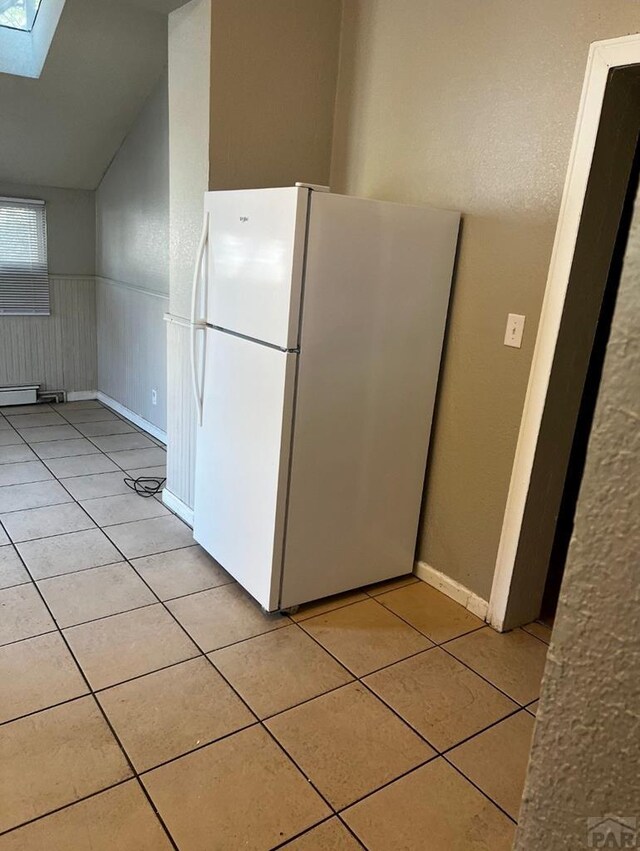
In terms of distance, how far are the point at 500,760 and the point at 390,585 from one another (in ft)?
3.22

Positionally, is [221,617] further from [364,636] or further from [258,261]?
[258,261]

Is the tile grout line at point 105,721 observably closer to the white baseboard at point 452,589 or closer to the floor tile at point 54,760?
the floor tile at point 54,760

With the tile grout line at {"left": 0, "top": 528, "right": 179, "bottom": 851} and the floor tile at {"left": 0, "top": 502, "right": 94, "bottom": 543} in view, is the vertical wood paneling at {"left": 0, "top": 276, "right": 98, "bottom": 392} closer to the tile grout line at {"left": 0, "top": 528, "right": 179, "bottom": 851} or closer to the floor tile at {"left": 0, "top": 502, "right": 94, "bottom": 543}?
the floor tile at {"left": 0, "top": 502, "right": 94, "bottom": 543}

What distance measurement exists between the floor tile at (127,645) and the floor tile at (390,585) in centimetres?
81

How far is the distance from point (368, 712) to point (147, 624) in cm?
88

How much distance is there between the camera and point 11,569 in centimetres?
260

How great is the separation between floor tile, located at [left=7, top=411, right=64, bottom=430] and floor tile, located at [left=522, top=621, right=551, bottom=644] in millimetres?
3540

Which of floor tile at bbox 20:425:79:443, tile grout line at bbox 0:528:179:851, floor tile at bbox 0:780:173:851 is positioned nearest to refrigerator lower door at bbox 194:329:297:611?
tile grout line at bbox 0:528:179:851

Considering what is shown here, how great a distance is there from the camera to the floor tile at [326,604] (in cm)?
246

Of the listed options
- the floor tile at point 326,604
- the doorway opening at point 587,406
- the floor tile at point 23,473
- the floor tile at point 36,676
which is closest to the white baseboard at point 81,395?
the floor tile at point 23,473

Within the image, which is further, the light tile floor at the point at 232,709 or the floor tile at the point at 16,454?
the floor tile at the point at 16,454

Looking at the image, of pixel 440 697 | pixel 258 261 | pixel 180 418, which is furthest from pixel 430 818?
pixel 180 418

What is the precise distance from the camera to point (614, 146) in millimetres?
1971

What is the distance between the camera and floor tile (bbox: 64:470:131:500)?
3.40 metres
